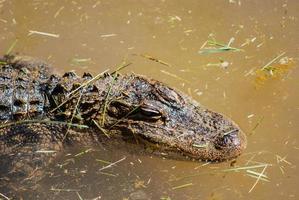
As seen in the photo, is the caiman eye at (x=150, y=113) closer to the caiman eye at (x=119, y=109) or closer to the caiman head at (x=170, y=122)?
the caiman head at (x=170, y=122)

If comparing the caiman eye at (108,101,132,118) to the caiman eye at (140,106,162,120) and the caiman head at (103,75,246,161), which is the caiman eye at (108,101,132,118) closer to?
the caiman head at (103,75,246,161)

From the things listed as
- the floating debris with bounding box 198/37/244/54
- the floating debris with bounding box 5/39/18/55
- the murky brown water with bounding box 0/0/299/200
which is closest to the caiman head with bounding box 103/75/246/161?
the murky brown water with bounding box 0/0/299/200

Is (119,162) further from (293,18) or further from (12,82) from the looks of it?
(293,18)

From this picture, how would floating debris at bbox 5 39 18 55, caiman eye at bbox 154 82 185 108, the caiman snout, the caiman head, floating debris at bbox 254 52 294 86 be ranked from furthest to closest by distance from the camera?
1. floating debris at bbox 5 39 18 55
2. floating debris at bbox 254 52 294 86
3. caiman eye at bbox 154 82 185 108
4. the caiman head
5. the caiman snout

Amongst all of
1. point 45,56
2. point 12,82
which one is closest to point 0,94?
point 12,82

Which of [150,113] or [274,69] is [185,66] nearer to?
[274,69]

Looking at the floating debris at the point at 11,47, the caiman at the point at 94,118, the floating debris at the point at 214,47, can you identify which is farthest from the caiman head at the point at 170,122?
the floating debris at the point at 11,47
